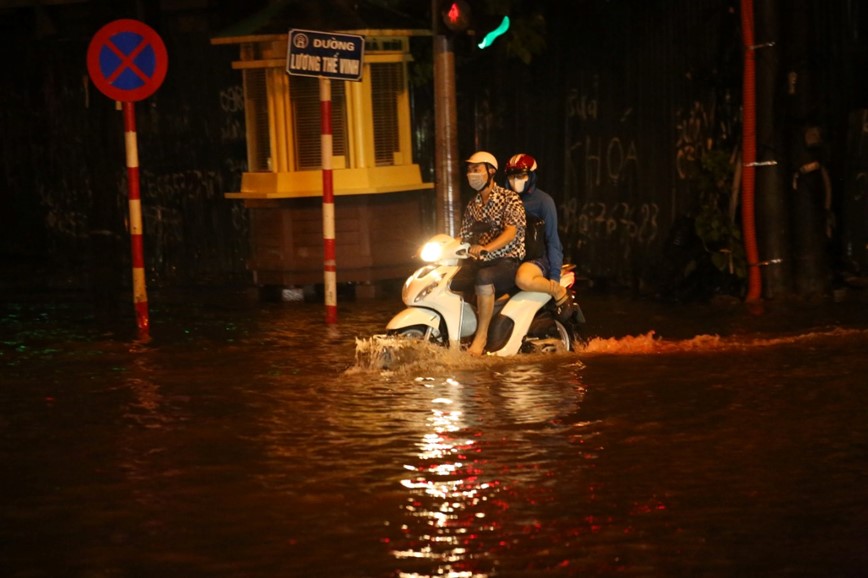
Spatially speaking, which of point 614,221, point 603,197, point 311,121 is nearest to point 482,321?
point 614,221

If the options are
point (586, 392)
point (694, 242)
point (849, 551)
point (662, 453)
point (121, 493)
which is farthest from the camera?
point (694, 242)

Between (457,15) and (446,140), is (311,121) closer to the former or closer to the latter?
(446,140)

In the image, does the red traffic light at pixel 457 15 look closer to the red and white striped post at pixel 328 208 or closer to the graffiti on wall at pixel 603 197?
the red and white striped post at pixel 328 208

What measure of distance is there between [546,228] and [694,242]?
3.75m

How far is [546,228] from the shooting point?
11.1 metres

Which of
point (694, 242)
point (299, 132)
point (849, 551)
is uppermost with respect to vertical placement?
Result: point (299, 132)

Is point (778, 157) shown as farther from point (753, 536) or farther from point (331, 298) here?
point (753, 536)

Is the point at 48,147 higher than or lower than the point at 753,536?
higher

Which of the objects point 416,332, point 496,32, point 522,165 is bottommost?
point 416,332

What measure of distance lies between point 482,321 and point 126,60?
13.9 feet

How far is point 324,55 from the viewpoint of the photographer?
43.1ft

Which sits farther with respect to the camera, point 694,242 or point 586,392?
point 694,242

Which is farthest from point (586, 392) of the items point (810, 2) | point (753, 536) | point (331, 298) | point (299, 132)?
point (299, 132)

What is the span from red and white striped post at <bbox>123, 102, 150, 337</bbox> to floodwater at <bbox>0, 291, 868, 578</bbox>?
0.54m
